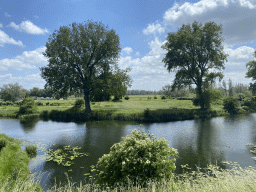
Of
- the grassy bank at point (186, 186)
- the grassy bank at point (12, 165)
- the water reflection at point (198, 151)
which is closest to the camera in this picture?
the grassy bank at point (186, 186)

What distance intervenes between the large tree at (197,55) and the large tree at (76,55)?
12.7 metres

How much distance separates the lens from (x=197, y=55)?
1325 inches

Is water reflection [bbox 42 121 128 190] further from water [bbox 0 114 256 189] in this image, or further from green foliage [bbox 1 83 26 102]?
green foliage [bbox 1 83 26 102]

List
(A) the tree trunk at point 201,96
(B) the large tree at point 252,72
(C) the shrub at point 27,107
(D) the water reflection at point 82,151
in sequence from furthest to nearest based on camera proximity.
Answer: (B) the large tree at point 252,72 < (A) the tree trunk at point 201,96 < (C) the shrub at point 27,107 < (D) the water reflection at point 82,151

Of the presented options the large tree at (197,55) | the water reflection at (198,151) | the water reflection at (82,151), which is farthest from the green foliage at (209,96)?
the water reflection at (82,151)

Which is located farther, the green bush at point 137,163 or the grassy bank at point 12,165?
the grassy bank at point 12,165

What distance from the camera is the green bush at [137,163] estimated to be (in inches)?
230

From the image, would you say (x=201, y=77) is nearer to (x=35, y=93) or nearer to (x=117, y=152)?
(x=117, y=152)

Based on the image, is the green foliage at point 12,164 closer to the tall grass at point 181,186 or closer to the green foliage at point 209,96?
the tall grass at point 181,186

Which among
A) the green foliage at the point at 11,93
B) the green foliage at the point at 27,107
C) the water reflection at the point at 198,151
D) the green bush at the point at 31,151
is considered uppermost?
the green foliage at the point at 11,93

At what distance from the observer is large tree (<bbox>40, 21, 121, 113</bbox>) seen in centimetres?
2889

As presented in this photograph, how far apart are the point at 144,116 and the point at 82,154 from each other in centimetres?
1533

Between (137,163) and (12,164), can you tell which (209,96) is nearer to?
(137,163)

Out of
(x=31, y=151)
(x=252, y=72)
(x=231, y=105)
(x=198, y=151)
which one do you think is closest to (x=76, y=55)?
(x=31, y=151)
